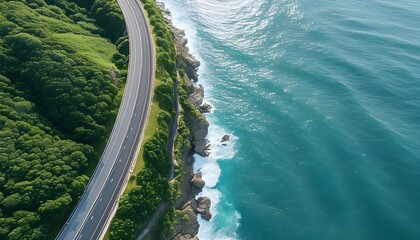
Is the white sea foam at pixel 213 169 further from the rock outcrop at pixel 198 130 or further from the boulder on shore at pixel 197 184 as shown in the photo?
the rock outcrop at pixel 198 130

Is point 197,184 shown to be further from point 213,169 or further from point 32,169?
point 32,169

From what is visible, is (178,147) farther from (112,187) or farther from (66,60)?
(66,60)

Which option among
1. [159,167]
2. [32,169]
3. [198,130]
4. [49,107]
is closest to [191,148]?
[198,130]

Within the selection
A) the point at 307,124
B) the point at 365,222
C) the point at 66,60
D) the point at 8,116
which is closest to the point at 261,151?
the point at 307,124

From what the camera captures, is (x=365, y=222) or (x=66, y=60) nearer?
(x=365, y=222)

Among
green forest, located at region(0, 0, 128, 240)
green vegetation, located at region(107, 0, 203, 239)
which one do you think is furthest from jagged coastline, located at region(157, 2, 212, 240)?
green forest, located at region(0, 0, 128, 240)
